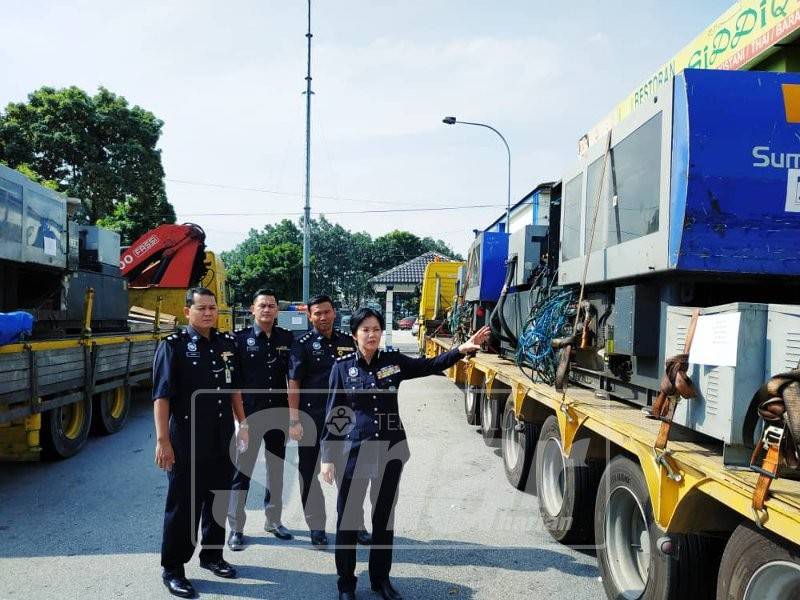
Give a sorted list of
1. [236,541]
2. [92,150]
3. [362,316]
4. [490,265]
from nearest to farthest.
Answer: [362,316] → [236,541] → [490,265] → [92,150]

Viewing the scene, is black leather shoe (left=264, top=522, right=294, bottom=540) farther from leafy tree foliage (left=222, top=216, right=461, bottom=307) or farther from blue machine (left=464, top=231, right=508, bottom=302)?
leafy tree foliage (left=222, top=216, right=461, bottom=307)

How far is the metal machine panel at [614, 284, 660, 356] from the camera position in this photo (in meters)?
3.43

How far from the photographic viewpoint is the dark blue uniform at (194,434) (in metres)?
3.68

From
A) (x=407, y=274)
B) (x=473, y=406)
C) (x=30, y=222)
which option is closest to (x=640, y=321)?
(x=473, y=406)

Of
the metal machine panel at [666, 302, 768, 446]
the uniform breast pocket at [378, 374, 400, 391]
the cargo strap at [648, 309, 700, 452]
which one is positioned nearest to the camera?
the metal machine panel at [666, 302, 768, 446]

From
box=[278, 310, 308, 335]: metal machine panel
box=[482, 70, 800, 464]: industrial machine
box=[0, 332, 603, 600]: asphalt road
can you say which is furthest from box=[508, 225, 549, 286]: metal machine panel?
box=[278, 310, 308, 335]: metal machine panel

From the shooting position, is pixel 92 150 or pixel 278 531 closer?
pixel 278 531

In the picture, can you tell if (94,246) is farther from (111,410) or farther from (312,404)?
(312,404)

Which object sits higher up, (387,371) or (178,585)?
(387,371)

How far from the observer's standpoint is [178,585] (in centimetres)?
365

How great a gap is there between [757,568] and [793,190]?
1.86 metres

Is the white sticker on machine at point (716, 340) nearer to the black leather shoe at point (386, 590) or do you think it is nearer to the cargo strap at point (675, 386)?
the cargo strap at point (675, 386)

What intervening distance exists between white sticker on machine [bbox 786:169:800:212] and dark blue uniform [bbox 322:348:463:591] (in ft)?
7.33

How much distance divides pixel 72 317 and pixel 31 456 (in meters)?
1.85
